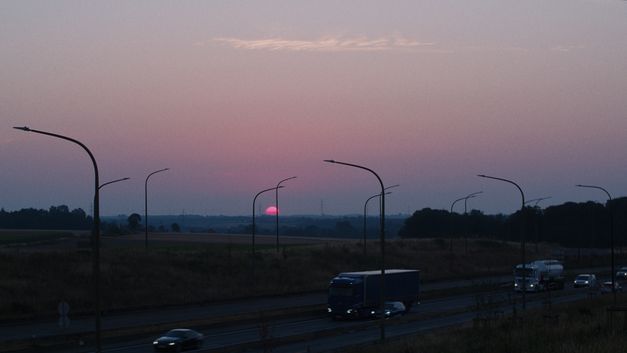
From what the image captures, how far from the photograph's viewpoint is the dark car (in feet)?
119

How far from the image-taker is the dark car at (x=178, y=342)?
36.3m

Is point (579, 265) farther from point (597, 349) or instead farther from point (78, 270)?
point (597, 349)

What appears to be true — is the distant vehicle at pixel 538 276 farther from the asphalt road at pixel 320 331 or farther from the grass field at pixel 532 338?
the grass field at pixel 532 338

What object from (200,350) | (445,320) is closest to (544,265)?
(445,320)

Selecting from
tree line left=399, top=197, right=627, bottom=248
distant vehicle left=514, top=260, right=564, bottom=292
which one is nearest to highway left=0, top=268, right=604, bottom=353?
→ distant vehicle left=514, top=260, right=564, bottom=292

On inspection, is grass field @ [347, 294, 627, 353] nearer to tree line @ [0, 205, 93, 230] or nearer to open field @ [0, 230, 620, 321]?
open field @ [0, 230, 620, 321]

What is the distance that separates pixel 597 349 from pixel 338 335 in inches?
848

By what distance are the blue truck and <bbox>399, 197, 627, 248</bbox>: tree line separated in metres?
85.8

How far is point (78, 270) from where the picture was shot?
68000 millimetres

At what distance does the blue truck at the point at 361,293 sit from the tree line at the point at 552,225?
8584cm

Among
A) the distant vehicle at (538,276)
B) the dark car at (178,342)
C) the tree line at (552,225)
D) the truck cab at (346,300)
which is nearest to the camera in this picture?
the dark car at (178,342)

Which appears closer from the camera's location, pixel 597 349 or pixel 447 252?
pixel 597 349

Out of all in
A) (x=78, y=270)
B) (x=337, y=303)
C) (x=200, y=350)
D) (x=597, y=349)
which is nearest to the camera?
(x=597, y=349)

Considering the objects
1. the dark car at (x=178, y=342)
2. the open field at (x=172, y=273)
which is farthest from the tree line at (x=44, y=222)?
the dark car at (x=178, y=342)
